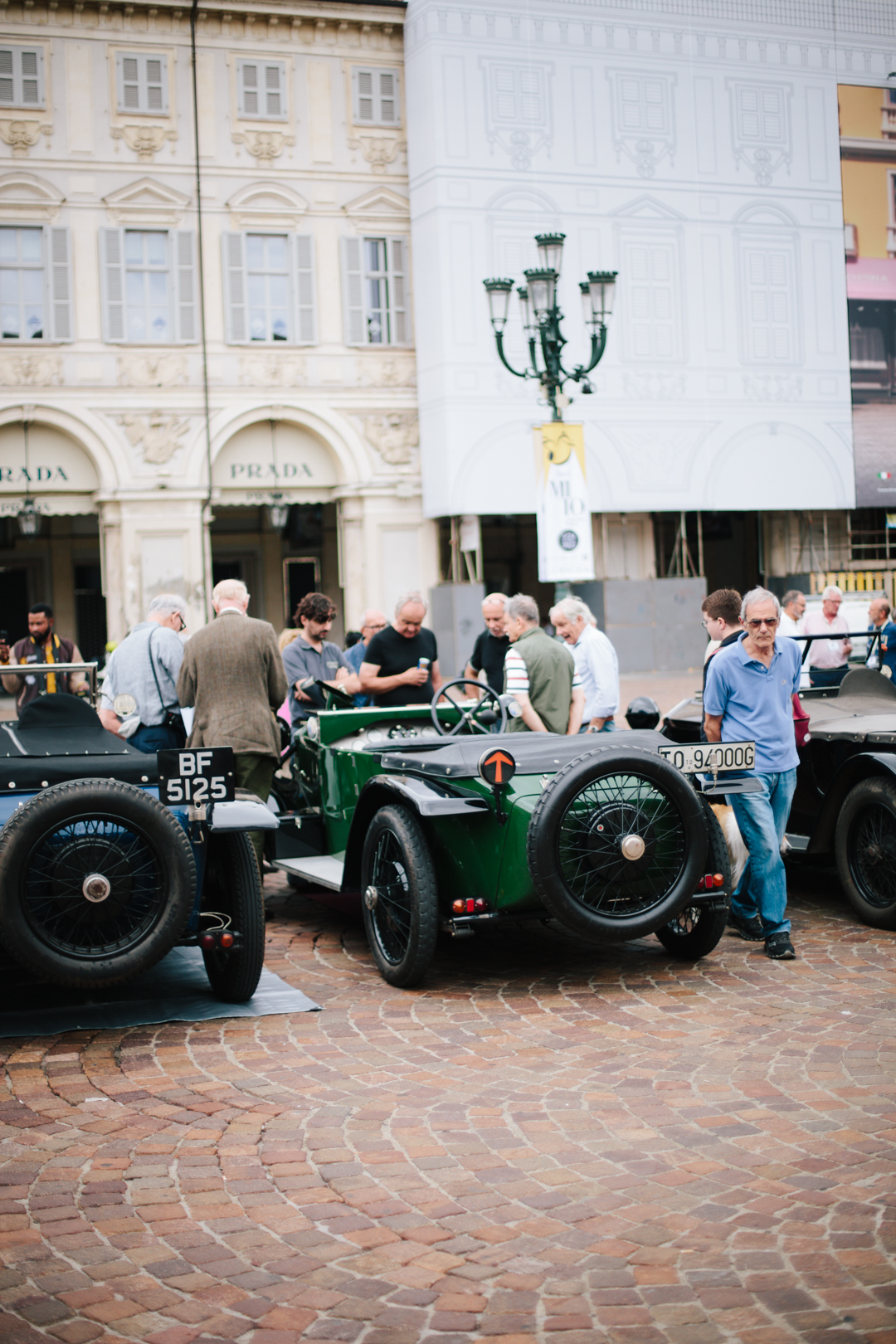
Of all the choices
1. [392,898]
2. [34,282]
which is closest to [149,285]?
[34,282]

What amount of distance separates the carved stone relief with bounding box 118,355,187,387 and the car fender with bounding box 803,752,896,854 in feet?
63.8

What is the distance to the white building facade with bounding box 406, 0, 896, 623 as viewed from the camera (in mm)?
24297

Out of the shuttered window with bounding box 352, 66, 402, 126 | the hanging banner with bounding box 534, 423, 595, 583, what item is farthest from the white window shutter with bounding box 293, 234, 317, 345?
the hanging banner with bounding box 534, 423, 595, 583

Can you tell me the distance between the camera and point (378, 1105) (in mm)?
4410

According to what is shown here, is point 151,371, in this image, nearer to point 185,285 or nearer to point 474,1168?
point 185,285

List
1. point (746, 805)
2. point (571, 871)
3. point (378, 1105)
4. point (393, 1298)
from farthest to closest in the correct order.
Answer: point (746, 805) < point (571, 871) < point (378, 1105) < point (393, 1298)

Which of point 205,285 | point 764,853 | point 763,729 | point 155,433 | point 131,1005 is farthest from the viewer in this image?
point 205,285

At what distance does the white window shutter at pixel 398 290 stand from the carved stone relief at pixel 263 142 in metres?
2.60

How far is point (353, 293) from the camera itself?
25.2 metres

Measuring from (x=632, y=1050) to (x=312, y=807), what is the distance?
3.37 meters

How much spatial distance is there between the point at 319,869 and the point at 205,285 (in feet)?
64.4

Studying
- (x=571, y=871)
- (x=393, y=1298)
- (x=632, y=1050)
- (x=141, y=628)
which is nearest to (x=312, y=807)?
(x=141, y=628)

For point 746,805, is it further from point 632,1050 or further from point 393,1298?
point 393,1298

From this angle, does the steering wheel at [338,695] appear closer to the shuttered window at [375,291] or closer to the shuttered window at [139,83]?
the shuttered window at [375,291]
